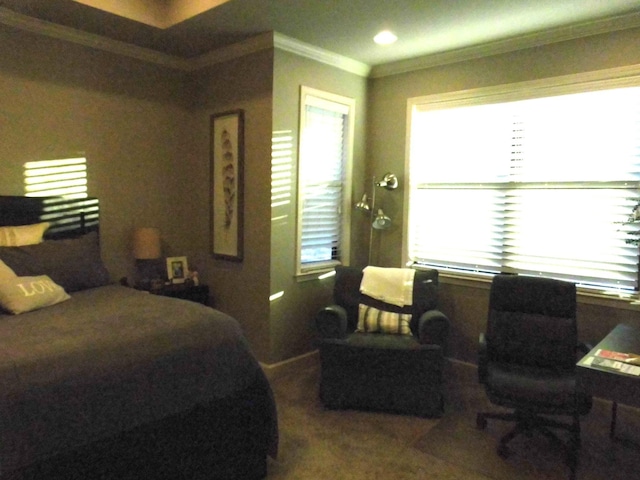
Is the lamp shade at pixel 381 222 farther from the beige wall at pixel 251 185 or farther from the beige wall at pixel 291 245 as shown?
the beige wall at pixel 251 185

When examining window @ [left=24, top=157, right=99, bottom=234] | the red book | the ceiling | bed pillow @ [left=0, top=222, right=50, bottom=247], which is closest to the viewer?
the red book

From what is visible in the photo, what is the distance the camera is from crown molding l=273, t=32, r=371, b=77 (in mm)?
3700

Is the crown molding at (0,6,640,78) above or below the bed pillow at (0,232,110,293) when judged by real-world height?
above

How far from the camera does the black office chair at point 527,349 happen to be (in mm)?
2785

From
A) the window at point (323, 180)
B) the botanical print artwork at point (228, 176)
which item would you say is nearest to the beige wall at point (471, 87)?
the window at point (323, 180)

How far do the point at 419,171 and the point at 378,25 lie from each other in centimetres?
136

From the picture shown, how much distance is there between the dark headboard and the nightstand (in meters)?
0.72

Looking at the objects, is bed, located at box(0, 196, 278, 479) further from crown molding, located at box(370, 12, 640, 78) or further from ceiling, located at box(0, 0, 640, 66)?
crown molding, located at box(370, 12, 640, 78)

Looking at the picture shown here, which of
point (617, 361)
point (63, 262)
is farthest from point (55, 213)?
point (617, 361)

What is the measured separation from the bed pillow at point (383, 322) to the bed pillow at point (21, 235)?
234 centimetres

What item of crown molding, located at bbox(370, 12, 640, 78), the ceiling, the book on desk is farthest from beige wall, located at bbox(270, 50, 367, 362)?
the book on desk

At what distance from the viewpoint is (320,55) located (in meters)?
4.01

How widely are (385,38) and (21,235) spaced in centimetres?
290

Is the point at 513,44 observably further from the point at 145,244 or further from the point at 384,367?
the point at 145,244
